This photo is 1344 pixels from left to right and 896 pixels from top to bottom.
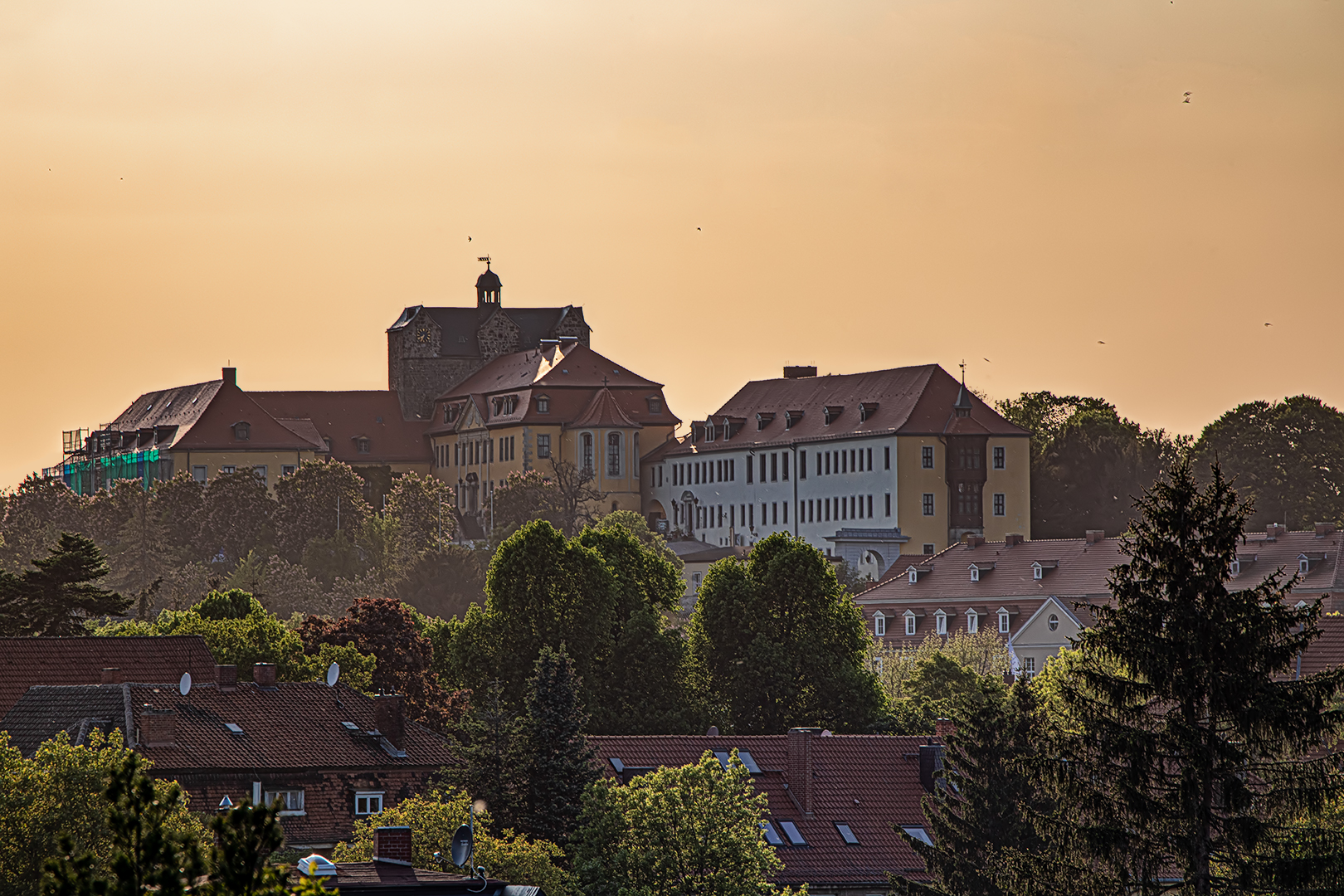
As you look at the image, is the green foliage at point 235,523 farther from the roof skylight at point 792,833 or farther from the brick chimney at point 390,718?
the roof skylight at point 792,833

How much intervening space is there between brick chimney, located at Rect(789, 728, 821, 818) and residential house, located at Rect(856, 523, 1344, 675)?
54.9 meters

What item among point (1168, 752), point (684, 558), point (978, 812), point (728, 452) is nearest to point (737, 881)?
point (978, 812)

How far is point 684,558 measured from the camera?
16112 centimetres

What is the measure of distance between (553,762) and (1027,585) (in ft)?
258

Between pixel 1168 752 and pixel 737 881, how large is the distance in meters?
18.4

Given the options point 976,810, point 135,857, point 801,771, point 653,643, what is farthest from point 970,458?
point 135,857

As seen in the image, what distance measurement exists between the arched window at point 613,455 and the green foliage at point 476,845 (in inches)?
4895

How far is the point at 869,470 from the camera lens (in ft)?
527

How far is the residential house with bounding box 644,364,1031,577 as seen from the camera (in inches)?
6245

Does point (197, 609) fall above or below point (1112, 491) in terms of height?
below

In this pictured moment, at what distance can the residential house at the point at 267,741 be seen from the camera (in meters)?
59.3

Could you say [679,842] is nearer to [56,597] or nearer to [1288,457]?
[56,597]

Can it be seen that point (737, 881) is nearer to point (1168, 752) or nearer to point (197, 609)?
point (1168, 752)

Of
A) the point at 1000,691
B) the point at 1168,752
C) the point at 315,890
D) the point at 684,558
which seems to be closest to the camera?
the point at 315,890
